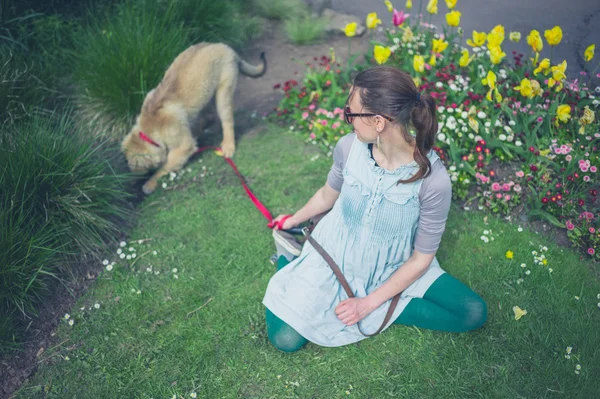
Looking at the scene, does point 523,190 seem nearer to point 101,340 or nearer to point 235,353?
point 235,353

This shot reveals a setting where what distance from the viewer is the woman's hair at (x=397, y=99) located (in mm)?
2533

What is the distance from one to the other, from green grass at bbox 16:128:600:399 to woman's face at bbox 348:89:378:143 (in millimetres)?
1338

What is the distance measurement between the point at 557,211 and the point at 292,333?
2.24 m

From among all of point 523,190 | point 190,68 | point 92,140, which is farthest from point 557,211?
point 92,140

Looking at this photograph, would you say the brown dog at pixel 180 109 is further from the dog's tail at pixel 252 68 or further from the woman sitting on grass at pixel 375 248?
the woman sitting on grass at pixel 375 248

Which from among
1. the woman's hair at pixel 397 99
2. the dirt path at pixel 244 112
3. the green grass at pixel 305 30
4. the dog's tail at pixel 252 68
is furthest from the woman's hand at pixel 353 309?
the green grass at pixel 305 30

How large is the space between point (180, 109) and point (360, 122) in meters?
2.51

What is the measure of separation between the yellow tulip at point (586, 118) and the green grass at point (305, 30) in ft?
12.5

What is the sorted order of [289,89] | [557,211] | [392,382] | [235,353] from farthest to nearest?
[289,89]
[557,211]
[235,353]
[392,382]

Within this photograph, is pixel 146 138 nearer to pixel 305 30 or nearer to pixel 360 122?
pixel 360 122

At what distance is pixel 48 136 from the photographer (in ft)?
13.2

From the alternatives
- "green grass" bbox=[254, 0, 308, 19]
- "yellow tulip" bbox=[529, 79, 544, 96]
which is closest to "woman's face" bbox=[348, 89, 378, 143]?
"yellow tulip" bbox=[529, 79, 544, 96]

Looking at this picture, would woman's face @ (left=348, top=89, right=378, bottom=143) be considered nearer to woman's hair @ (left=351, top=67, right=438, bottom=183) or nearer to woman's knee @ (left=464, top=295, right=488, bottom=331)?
woman's hair @ (left=351, top=67, right=438, bottom=183)

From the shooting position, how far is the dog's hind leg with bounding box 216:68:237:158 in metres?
5.03
